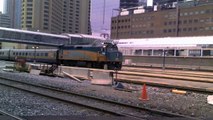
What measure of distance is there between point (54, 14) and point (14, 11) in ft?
109

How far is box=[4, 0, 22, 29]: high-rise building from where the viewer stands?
177625 millimetres

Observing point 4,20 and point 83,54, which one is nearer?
point 83,54

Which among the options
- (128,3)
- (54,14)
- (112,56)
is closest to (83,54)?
(112,56)

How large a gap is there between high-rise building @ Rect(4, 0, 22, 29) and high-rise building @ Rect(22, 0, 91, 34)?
72.8ft

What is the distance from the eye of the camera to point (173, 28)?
144 meters

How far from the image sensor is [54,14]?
154 metres

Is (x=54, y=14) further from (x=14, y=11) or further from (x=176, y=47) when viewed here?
(x=176, y=47)

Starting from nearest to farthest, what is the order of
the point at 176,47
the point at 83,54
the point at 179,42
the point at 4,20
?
the point at 83,54 → the point at 176,47 → the point at 179,42 → the point at 4,20

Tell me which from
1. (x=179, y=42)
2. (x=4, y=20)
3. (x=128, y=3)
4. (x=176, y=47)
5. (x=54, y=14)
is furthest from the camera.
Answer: (x=4, y=20)

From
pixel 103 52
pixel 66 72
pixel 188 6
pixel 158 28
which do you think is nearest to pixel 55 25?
pixel 158 28

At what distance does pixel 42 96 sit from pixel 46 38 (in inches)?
4729

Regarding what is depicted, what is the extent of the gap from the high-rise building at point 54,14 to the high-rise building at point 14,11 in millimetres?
22190

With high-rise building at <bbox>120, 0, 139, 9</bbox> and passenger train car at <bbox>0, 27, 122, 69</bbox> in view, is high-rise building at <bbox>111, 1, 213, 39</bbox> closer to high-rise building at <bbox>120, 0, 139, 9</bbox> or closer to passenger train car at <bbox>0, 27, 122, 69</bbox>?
high-rise building at <bbox>120, 0, 139, 9</bbox>

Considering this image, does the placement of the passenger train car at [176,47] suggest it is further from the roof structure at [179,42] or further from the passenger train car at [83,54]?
the passenger train car at [83,54]
